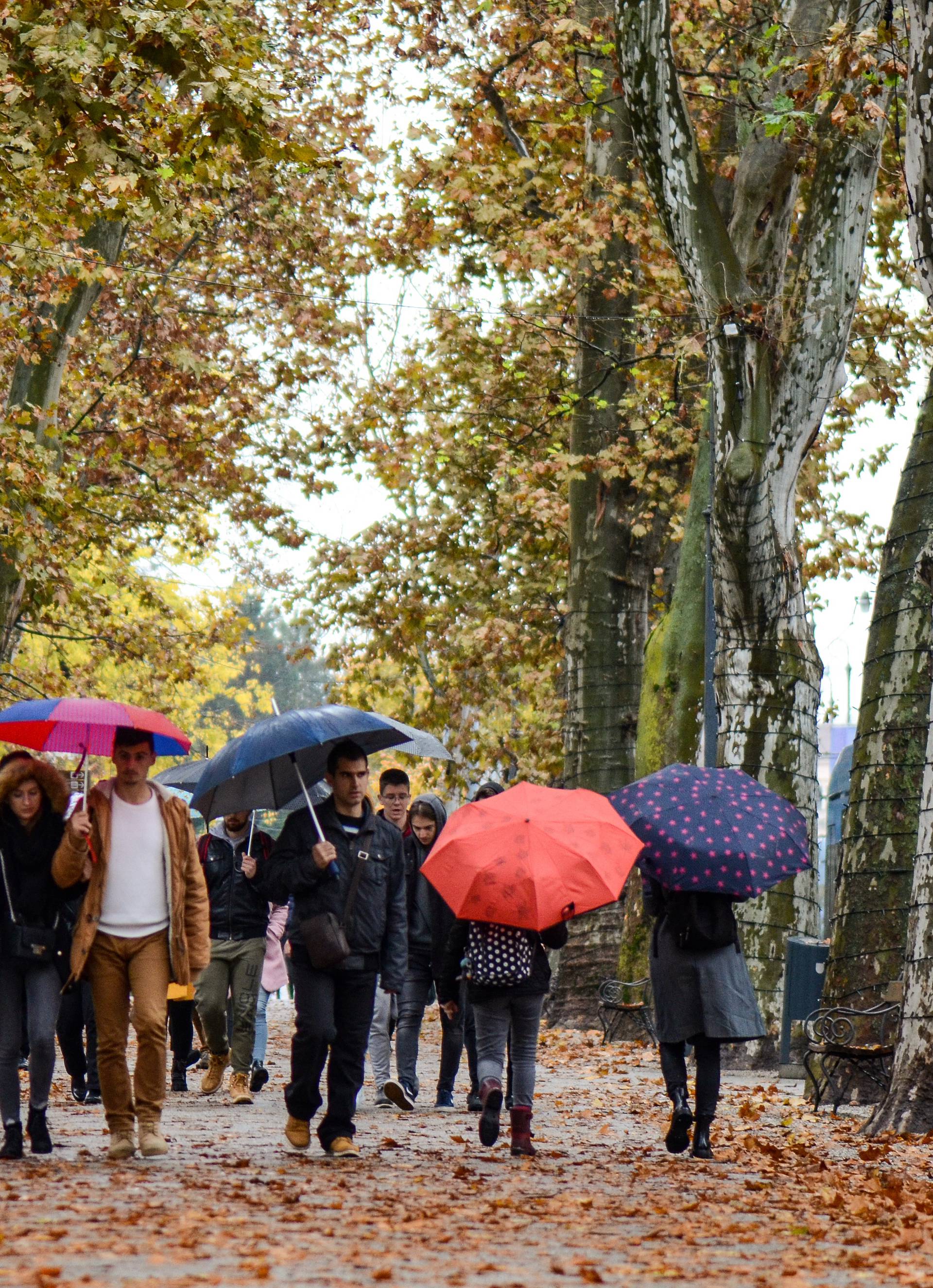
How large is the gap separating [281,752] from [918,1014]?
365cm

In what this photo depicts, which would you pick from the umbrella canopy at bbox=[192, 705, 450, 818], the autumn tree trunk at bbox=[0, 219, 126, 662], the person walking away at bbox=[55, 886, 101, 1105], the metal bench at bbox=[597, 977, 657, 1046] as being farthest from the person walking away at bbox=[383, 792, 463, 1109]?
the autumn tree trunk at bbox=[0, 219, 126, 662]

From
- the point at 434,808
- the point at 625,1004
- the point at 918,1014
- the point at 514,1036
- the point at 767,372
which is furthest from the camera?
the point at 625,1004

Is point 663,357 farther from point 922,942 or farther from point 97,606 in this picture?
point 922,942

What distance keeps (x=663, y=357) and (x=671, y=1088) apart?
11.8 meters

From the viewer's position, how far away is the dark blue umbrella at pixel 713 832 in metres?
8.84

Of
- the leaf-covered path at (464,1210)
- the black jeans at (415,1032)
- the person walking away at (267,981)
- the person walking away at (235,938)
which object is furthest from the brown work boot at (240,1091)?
the black jeans at (415,1032)

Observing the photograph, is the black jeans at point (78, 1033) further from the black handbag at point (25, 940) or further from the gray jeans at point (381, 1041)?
the black handbag at point (25, 940)

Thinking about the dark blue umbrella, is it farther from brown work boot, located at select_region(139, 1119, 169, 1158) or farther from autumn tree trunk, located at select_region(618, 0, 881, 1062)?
autumn tree trunk, located at select_region(618, 0, 881, 1062)

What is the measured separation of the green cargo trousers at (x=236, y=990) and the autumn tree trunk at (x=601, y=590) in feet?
30.9

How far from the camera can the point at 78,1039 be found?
38.3 feet

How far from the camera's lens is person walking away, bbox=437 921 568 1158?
8859 millimetres

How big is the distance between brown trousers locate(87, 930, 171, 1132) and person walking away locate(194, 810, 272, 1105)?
3.23 m

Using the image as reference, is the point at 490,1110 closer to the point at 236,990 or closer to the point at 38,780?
the point at 38,780

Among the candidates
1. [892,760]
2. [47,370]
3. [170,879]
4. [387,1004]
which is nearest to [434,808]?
[387,1004]
